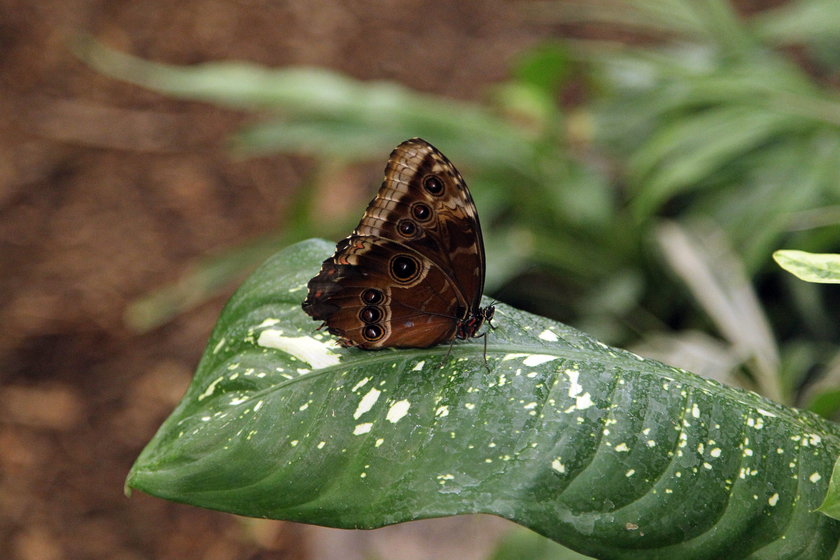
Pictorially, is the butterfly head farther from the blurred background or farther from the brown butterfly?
the blurred background

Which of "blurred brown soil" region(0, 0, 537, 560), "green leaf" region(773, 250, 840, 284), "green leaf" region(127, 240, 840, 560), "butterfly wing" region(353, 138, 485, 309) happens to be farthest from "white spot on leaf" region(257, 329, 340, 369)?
"blurred brown soil" region(0, 0, 537, 560)

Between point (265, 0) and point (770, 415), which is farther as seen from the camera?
point (265, 0)

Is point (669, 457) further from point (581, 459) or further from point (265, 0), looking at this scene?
point (265, 0)

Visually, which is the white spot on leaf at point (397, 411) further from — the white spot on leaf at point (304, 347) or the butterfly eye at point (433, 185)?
the butterfly eye at point (433, 185)

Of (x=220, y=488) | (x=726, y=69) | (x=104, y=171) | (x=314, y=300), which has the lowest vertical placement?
(x=104, y=171)

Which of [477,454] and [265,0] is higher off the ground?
[265,0]

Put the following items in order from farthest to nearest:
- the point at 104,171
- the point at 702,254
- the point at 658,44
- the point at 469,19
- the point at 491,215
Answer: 1. the point at 469,19
2. the point at 658,44
3. the point at 104,171
4. the point at 491,215
5. the point at 702,254

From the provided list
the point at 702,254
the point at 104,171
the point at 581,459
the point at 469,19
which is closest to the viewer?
the point at 581,459

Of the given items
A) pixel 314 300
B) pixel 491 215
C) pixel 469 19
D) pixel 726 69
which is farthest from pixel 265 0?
pixel 314 300
